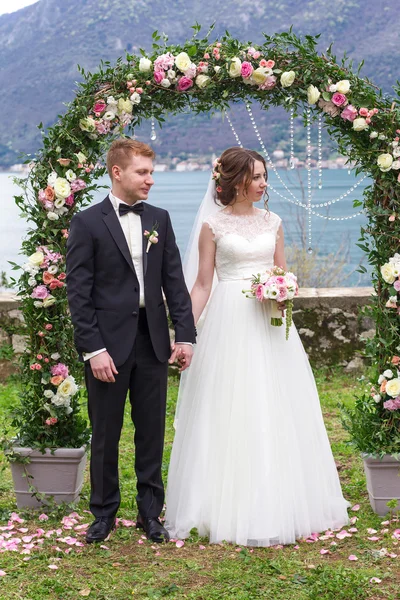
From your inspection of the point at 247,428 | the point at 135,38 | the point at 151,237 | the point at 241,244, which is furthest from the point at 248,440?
the point at 135,38

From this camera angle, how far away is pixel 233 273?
474cm

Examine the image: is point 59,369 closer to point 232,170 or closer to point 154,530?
point 154,530

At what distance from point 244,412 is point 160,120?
182cm

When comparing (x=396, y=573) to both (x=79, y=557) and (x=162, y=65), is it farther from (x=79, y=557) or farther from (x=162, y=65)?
(x=162, y=65)

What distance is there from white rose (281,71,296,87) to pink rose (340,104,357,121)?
1.14ft

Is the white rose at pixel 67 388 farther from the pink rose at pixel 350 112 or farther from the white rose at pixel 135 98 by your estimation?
the pink rose at pixel 350 112

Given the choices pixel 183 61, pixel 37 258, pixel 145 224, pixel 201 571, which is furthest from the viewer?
pixel 37 258

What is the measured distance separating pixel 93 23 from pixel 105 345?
42598 millimetres

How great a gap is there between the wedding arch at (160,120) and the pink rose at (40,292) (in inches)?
0.4

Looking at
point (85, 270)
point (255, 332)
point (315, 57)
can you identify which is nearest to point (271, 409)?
point (255, 332)

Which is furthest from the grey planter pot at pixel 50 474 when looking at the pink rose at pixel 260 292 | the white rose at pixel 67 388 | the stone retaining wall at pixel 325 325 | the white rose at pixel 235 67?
the stone retaining wall at pixel 325 325

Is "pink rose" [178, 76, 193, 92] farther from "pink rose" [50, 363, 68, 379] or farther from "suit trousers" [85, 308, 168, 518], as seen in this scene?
"pink rose" [50, 363, 68, 379]

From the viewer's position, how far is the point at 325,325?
26.0 ft

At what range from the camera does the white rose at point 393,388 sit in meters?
4.74
